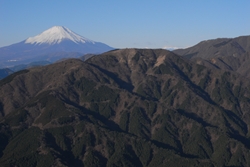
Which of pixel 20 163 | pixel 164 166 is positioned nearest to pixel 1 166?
pixel 20 163

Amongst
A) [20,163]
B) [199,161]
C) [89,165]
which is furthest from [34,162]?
[199,161]

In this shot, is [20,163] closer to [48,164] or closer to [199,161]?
[48,164]

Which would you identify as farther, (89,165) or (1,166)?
(89,165)

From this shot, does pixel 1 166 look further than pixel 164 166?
No

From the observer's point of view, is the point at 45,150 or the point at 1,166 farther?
the point at 45,150

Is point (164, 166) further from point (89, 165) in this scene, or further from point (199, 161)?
point (89, 165)

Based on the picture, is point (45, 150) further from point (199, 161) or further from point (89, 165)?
point (199, 161)

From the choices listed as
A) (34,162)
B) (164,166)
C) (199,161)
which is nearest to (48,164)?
(34,162)

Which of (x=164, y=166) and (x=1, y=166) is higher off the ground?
(x=1, y=166)
